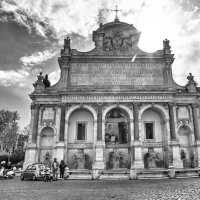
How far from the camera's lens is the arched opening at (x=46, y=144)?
27.3 metres

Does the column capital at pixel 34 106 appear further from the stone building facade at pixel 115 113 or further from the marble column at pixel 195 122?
the marble column at pixel 195 122

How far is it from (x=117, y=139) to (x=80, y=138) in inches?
180

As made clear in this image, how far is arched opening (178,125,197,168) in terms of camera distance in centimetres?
2728

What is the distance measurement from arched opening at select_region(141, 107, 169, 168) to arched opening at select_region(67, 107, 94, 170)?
21.4 feet

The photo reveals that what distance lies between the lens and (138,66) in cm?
3022

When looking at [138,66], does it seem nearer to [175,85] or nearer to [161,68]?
[161,68]

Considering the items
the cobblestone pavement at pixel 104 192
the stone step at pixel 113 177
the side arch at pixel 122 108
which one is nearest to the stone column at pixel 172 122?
the side arch at pixel 122 108

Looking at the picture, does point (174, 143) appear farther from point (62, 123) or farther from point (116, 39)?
point (116, 39)

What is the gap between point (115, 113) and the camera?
2925cm

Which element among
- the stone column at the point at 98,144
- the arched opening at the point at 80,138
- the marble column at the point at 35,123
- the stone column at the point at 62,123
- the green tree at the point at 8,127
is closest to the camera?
the stone column at the point at 98,144

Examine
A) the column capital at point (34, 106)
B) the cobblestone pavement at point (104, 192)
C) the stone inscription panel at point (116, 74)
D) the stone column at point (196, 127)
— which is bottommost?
the cobblestone pavement at point (104, 192)

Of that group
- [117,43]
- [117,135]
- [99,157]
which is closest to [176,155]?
[117,135]

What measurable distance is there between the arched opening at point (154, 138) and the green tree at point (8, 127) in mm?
29704

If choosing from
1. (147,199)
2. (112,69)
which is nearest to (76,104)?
(112,69)
